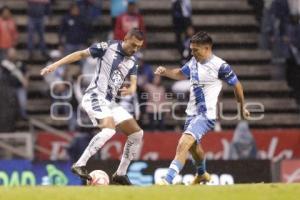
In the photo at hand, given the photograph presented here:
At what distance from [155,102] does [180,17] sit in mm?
3216

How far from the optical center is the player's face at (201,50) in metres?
16.2

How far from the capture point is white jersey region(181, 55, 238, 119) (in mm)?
16266

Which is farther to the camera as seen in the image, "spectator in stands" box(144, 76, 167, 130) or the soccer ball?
"spectator in stands" box(144, 76, 167, 130)

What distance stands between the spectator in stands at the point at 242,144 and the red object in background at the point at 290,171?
0.87 m

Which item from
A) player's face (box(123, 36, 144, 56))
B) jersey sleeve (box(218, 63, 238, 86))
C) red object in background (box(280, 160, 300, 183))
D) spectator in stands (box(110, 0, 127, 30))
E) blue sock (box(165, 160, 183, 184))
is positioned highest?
spectator in stands (box(110, 0, 127, 30))

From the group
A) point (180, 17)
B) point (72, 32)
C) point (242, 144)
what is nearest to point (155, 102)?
point (242, 144)

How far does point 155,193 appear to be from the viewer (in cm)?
1376

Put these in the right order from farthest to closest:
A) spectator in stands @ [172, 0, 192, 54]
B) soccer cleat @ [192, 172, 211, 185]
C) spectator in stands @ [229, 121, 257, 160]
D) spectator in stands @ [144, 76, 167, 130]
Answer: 1. spectator in stands @ [172, 0, 192, 54]
2. spectator in stands @ [144, 76, 167, 130]
3. spectator in stands @ [229, 121, 257, 160]
4. soccer cleat @ [192, 172, 211, 185]

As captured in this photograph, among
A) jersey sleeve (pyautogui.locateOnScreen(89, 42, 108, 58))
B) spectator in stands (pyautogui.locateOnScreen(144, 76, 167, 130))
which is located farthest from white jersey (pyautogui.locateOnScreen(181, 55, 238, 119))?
spectator in stands (pyautogui.locateOnScreen(144, 76, 167, 130))

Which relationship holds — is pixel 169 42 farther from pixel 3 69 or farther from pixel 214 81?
pixel 214 81

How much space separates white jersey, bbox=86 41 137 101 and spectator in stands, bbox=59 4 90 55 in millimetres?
8654

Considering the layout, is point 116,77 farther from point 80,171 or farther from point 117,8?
point 117,8

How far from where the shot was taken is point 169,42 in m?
27.8

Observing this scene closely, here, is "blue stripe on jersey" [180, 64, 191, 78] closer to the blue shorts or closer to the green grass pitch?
the blue shorts
